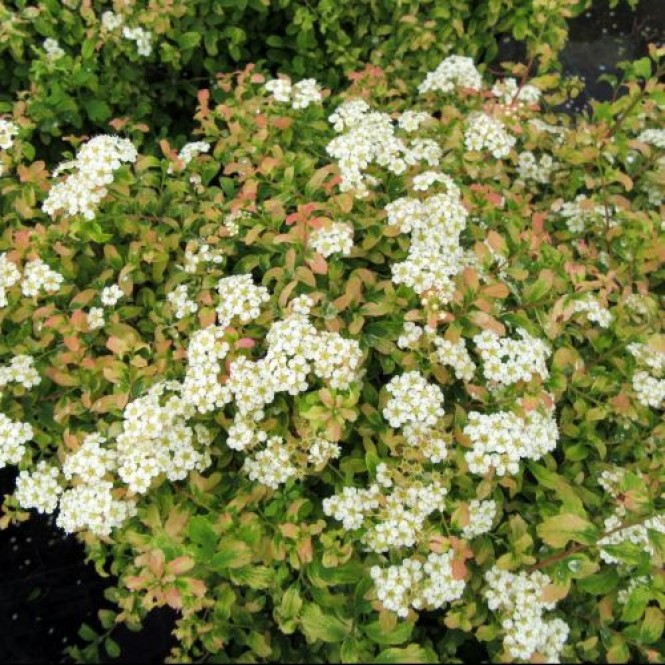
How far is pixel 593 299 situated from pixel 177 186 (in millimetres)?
1480

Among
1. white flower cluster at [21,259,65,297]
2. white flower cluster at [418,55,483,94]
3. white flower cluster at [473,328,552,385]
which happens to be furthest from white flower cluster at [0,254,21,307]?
white flower cluster at [418,55,483,94]

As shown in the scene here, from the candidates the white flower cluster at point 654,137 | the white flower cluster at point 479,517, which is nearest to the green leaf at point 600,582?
the white flower cluster at point 479,517

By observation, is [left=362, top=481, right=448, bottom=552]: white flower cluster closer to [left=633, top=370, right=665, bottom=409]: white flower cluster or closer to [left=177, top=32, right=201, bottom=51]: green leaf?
[left=633, top=370, right=665, bottom=409]: white flower cluster

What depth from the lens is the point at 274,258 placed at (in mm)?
2369

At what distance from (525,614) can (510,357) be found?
2.28ft

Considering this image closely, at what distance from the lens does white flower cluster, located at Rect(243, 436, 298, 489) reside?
1974 mm

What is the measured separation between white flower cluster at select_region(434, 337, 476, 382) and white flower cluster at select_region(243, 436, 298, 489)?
1.73ft

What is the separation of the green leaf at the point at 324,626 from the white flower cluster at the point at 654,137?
218cm

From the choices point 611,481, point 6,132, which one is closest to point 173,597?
point 611,481

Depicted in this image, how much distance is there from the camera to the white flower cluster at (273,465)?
1974mm

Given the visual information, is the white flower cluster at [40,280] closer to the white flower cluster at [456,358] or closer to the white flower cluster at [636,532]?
the white flower cluster at [456,358]

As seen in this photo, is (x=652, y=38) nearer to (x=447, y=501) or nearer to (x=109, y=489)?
(x=447, y=501)

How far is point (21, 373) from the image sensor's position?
2.18 meters

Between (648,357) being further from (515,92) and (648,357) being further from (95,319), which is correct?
(95,319)
